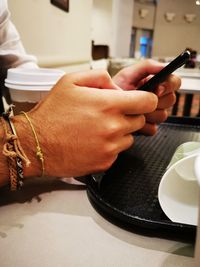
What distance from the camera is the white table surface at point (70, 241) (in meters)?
0.34

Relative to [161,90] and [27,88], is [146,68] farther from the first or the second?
[27,88]

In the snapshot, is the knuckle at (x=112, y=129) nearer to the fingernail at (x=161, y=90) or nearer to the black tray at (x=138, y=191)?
the black tray at (x=138, y=191)

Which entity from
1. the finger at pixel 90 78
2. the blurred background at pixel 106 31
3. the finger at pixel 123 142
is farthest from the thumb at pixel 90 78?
the blurred background at pixel 106 31

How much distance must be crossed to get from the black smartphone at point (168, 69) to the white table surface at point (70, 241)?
0.26m

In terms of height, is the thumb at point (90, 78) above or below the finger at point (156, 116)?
above

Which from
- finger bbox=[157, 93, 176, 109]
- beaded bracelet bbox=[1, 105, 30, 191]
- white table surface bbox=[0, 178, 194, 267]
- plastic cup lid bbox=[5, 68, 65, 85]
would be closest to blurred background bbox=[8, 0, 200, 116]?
plastic cup lid bbox=[5, 68, 65, 85]

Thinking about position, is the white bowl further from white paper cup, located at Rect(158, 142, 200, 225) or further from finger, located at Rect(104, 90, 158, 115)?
finger, located at Rect(104, 90, 158, 115)

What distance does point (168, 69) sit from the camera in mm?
480

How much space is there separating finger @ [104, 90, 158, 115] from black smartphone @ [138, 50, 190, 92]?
0.13 feet

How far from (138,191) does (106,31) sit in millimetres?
6148

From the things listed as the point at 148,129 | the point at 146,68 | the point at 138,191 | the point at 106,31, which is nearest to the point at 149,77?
the point at 146,68

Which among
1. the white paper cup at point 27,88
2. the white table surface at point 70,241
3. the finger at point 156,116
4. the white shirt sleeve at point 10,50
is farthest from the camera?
the white shirt sleeve at point 10,50

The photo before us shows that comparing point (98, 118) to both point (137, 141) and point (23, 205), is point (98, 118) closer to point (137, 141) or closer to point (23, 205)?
point (23, 205)

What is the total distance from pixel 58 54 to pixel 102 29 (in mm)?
4169
